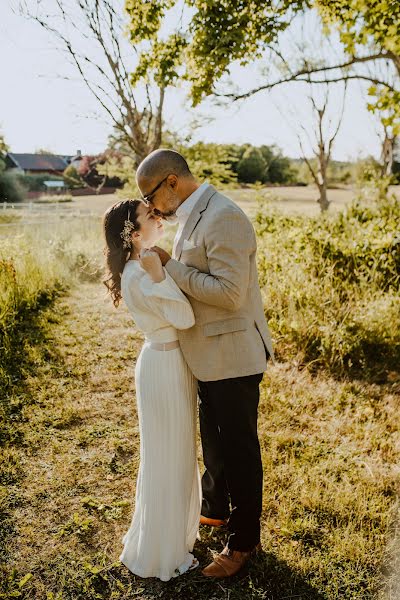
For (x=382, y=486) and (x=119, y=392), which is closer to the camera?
(x=382, y=486)

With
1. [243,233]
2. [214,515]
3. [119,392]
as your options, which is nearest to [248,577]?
[214,515]

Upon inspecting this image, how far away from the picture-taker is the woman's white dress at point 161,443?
2.68m

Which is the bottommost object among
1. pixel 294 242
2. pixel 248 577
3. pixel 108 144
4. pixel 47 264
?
pixel 248 577

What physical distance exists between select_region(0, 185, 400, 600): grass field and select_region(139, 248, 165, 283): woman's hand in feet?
2.35

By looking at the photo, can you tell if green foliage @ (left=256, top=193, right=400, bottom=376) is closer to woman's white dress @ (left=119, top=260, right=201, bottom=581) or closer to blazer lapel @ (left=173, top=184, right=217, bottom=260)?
woman's white dress @ (left=119, top=260, right=201, bottom=581)

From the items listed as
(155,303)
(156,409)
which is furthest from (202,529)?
(155,303)

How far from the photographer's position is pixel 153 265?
250cm

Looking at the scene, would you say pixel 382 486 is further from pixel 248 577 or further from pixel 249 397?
pixel 249 397

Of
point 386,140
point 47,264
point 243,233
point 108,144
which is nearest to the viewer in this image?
point 243,233

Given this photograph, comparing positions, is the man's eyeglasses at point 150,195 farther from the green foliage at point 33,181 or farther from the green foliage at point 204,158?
the green foliage at point 33,181

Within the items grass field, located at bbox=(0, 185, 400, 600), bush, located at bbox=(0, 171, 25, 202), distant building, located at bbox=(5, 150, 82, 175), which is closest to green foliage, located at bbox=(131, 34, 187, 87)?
grass field, located at bbox=(0, 185, 400, 600)

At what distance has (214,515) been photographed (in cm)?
335

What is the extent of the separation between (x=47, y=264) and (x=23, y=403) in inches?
210

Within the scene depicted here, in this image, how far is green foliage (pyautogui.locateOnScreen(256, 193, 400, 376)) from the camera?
5703 millimetres
